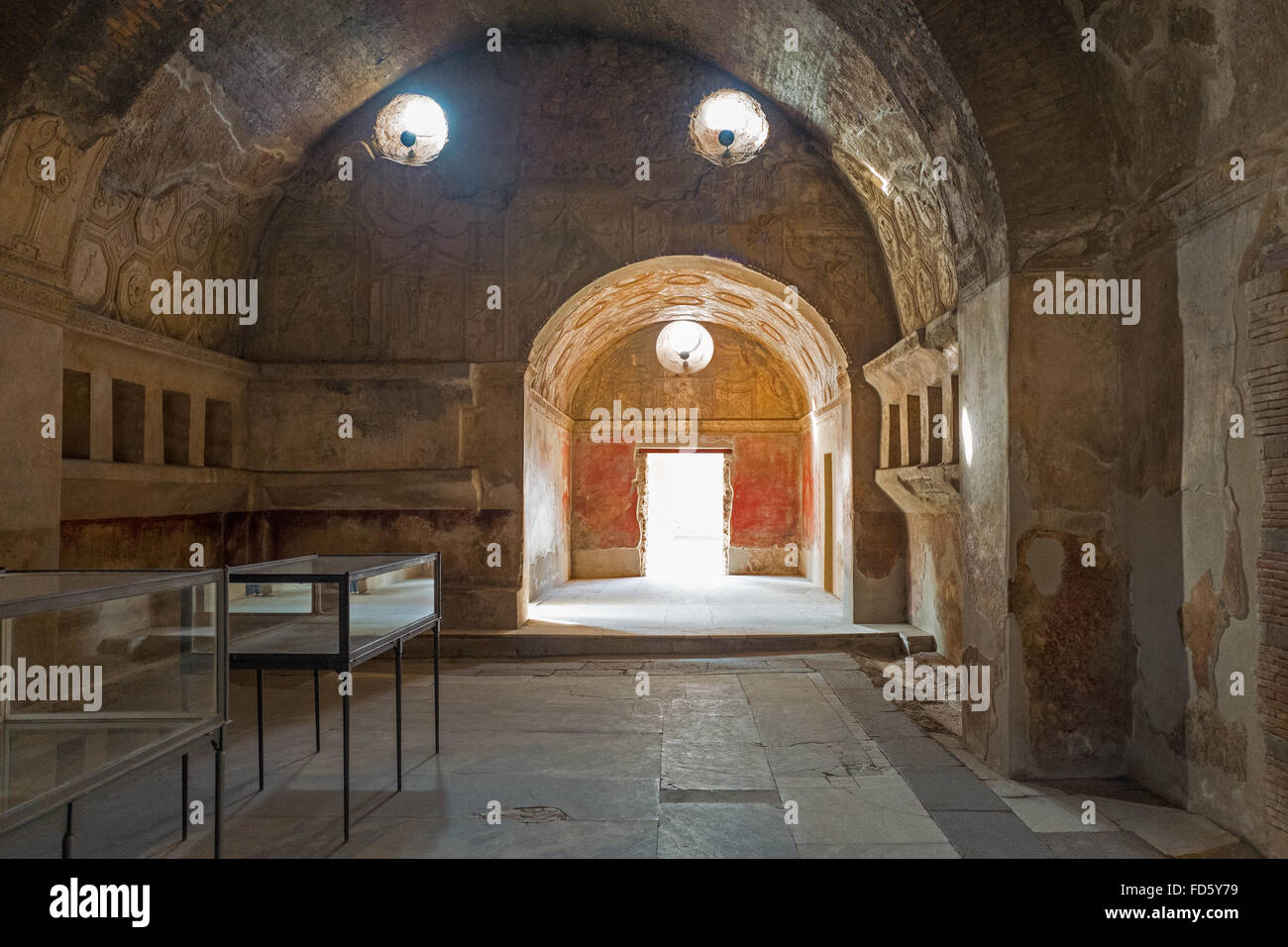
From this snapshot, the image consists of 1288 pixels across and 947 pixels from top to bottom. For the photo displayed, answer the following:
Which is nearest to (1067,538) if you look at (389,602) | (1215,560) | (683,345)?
(1215,560)

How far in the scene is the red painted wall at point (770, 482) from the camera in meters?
16.3

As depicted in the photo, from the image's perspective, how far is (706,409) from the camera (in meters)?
16.2

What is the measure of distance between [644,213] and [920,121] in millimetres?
4325

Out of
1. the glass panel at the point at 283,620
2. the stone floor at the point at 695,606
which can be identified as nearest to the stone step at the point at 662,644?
the stone floor at the point at 695,606

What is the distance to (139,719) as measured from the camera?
3.61m

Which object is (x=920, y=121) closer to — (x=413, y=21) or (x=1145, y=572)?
(x=1145, y=572)

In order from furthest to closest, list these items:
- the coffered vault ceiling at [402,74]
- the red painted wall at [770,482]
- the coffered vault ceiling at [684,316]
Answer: the red painted wall at [770,482]
the coffered vault ceiling at [684,316]
the coffered vault ceiling at [402,74]

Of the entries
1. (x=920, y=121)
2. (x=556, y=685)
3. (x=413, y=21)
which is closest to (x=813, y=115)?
(x=920, y=121)

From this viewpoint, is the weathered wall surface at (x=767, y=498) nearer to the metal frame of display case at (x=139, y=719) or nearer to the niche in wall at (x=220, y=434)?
the niche in wall at (x=220, y=434)

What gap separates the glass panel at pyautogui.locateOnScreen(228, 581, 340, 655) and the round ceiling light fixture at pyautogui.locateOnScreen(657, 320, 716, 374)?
11235 mm

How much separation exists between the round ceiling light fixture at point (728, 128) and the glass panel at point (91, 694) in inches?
307

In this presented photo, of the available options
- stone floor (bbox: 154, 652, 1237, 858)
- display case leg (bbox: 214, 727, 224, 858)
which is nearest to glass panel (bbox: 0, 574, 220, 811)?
display case leg (bbox: 214, 727, 224, 858)

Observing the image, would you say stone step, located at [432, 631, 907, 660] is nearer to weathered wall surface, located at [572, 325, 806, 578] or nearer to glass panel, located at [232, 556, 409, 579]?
glass panel, located at [232, 556, 409, 579]

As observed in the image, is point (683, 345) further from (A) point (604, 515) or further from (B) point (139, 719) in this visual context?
(B) point (139, 719)
